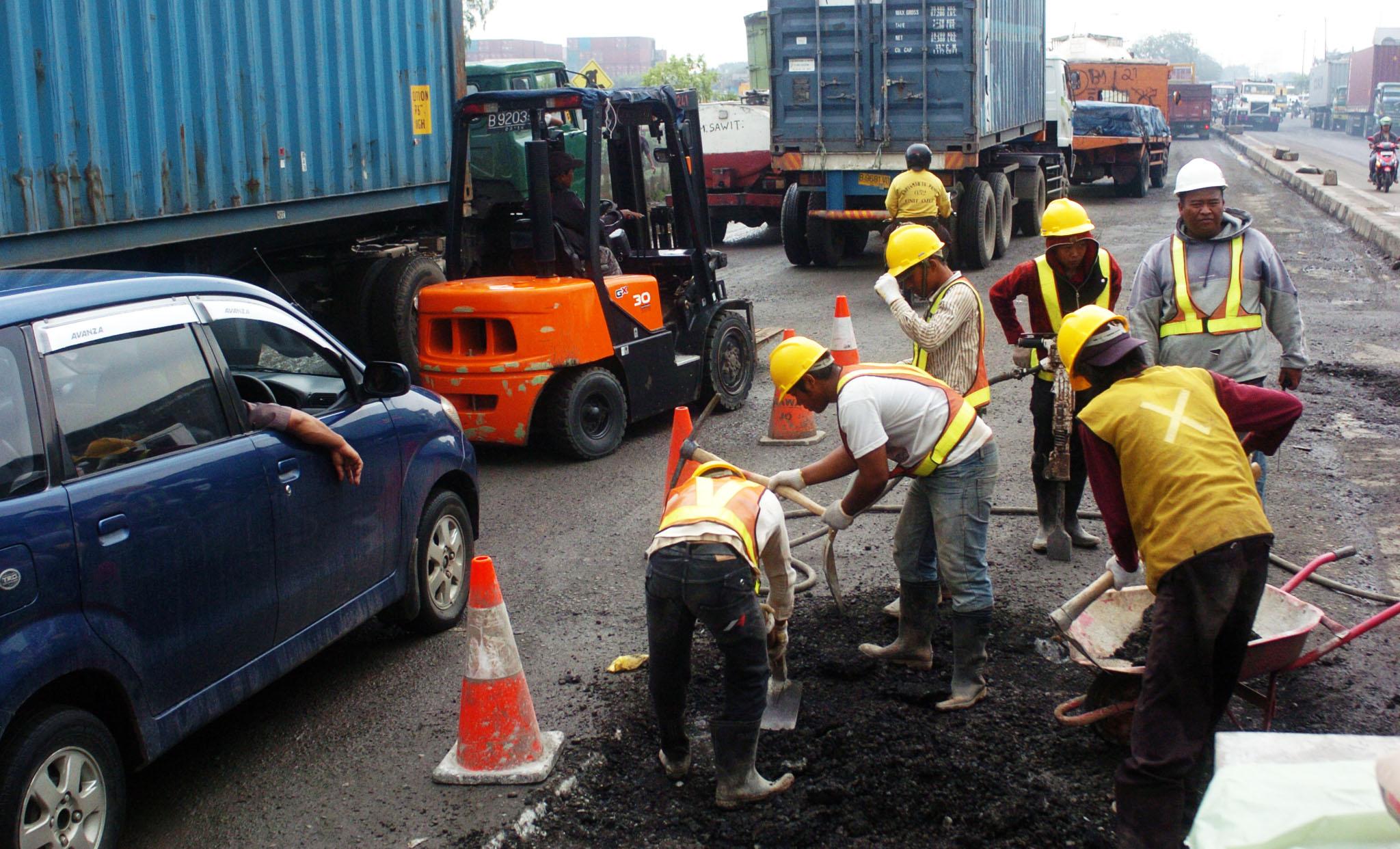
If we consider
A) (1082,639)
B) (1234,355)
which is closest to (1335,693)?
(1082,639)

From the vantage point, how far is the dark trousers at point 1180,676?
3414mm

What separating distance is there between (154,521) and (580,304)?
14.7 feet

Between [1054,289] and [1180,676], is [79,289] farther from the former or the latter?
[1054,289]

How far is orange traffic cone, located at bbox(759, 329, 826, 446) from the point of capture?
847cm

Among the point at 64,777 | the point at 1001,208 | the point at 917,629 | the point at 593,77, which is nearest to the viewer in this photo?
the point at 64,777

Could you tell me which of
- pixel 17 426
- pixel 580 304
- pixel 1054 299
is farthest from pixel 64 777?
pixel 580 304

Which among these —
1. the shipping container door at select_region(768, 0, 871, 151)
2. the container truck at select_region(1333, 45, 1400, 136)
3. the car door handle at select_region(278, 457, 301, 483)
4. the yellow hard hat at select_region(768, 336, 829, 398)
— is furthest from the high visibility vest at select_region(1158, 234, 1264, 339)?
the container truck at select_region(1333, 45, 1400, 136)

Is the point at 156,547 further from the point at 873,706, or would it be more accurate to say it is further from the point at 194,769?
the point at 873,706

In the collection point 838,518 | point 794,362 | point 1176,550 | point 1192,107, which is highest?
point 1192,107

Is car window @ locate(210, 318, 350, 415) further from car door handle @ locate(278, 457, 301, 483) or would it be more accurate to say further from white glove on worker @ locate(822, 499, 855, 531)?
white glove on worker @ locate(822, 499, 855, 531)

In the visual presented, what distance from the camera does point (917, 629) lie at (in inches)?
192

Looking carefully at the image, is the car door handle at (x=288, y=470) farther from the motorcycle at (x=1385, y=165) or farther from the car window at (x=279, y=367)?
the motorcycle at (x=1385, y=165)

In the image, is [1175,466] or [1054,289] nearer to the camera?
[1175,466]

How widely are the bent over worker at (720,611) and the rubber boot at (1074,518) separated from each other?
8.58 feet
